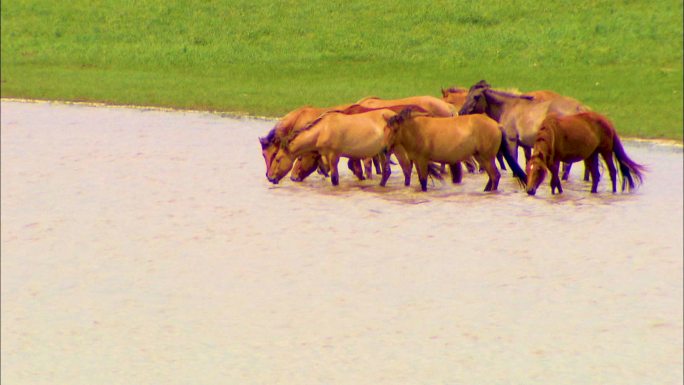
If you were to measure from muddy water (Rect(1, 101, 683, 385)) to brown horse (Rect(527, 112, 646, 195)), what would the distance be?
15.3 inches

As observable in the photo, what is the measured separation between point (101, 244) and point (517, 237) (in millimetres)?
5022

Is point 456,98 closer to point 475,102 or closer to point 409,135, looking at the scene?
point 475,102

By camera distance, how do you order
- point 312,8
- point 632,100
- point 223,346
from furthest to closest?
point 632,100 → point 223,346 → point 312,8

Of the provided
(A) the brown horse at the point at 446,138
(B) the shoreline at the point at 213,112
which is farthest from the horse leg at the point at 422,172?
(B) the shoreline at the point at 213,112

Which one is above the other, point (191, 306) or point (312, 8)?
point (312, 8)

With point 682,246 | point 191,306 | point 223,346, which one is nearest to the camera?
point 223,346

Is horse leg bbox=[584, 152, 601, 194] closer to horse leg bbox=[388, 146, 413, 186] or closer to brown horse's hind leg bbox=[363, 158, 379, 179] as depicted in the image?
horse leg bbox=[388, 146, 413, 186]

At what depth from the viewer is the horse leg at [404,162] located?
664 inches

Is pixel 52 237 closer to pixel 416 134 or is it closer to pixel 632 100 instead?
pixel 416 134

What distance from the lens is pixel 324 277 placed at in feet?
40.0

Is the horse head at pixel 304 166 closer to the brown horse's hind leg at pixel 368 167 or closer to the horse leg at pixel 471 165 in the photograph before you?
the brown horse's hind leg at pixel 368 167

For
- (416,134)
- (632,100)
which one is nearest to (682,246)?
(416,134)

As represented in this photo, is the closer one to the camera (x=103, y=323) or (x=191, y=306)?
(x=103, y=323)

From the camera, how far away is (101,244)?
1403 centimetres
